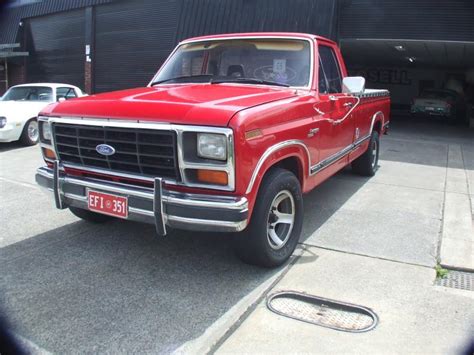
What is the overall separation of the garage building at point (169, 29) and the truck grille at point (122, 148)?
9642mm

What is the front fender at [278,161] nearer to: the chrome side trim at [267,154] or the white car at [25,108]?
the chrome side trim at [267,154]

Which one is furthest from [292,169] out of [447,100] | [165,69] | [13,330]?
[447,100]

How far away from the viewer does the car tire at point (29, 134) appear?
983 cm

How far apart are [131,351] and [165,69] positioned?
3227 millimetres

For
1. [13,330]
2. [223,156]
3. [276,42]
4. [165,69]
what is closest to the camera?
[13,330]

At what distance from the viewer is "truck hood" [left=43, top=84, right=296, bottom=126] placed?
302 centimetres

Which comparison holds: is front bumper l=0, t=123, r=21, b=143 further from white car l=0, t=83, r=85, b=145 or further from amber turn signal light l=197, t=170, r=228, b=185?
amber turn signal light l=197, t=170, r=228, b=185

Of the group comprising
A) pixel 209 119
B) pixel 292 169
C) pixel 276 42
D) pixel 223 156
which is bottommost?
pixel 292 169

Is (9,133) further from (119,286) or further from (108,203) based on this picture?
(119,286)

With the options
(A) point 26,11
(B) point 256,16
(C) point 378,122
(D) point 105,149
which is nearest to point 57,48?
(A) point 26,11

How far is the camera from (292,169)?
3.99 m

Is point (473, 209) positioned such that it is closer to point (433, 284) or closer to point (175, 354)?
point (433, 284)

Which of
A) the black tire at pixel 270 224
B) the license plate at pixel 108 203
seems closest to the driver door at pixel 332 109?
the black tire at pixel 270 224

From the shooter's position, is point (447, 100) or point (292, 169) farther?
point (447, 100)
